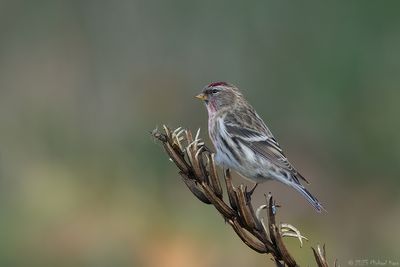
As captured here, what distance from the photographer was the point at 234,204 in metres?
2.68

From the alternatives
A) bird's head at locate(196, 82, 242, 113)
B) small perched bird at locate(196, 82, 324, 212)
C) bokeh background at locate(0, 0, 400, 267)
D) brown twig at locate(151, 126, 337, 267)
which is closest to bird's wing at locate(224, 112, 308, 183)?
small perched bird at locate(196, 82, 324, 212)

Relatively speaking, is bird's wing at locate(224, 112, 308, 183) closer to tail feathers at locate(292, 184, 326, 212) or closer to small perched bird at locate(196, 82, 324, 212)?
small perched bird at locate(196, 82, 324, 212)

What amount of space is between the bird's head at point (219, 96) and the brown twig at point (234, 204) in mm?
2649

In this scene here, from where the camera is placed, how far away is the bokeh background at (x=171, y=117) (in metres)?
6.43

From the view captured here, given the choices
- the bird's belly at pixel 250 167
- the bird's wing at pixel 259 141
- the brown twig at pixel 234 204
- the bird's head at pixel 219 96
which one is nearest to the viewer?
the brown twig at pixel 234 204

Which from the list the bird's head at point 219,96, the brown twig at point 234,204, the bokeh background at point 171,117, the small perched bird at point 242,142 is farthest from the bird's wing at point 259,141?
the brown twig at point 234,204

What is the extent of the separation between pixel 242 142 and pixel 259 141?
5.3 inches

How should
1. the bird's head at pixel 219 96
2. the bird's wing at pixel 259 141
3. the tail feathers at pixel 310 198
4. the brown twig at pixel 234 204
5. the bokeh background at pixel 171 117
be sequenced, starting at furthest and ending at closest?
the bokeh background at pixel 171 117
the bird's head at pixel 219 96
the bird's wing at pixel 259 141
the tail feathers at pixel 310 198
the brown twig at pixel 234 204

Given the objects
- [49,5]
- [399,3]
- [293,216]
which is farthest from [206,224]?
[49,5]

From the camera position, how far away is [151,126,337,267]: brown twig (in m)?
2.54

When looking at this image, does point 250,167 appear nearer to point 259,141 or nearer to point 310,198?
point 259,141

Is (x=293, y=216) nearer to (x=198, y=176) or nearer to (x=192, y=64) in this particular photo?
(x=192, y=64)

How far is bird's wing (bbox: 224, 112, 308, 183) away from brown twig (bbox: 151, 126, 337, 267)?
94.9 inches

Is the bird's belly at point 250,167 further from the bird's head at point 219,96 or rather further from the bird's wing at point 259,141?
the bird's head at point 219,96
